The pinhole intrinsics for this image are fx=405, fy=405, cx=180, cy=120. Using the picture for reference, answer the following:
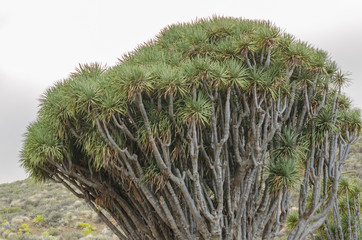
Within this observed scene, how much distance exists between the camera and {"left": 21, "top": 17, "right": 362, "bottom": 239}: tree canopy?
880 cm

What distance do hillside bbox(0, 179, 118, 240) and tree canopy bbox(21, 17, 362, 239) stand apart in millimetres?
8874

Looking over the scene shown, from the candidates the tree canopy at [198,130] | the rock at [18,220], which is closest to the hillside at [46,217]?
the rock at [18,220]

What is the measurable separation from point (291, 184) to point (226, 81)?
2.99m

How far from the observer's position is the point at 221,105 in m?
9.42

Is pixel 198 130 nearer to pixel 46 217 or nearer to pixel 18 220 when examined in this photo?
pixel 18 220

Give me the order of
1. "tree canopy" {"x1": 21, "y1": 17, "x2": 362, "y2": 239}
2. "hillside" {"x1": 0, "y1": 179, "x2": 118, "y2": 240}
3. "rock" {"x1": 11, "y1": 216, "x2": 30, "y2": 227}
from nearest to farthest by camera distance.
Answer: "tree canopy" {"x1": 21, "y1": 17, "x2": 362, "y2": 239} < "hillside" {"x1": 0, "y1": 179, "x2": 118, "y2": 240} < "rock" {"x1": 11, "y1": 216, "x2": 30, "y2": 227}

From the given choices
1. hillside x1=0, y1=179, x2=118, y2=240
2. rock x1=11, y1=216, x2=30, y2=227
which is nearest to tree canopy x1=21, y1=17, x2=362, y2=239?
hillside x1=0, y1=179, x2=118, y2=240

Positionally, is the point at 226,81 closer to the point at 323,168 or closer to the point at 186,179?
the point at 186,179

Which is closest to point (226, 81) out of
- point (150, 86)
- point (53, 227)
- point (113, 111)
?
point (150, 86)

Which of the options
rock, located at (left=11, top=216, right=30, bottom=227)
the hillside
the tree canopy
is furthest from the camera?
rock, located at (left=11, top=216, right=30, bottom=227)

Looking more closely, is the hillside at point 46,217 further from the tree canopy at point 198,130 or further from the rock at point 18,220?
the tree canopy at point 198,130

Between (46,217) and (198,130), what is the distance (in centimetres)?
1820

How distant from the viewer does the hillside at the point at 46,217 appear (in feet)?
66.3

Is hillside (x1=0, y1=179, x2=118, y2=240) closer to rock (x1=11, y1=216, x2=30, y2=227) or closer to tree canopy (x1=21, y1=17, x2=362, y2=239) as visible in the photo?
rock (x1=11, y1=216, x2=30, y2=227)
